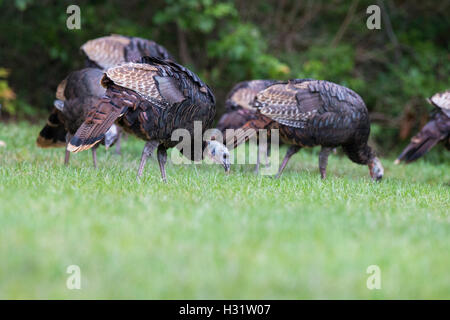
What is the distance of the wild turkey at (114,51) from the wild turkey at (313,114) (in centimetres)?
229

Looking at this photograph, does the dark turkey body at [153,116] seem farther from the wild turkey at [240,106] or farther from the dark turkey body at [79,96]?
the wild turkey at [240,106]


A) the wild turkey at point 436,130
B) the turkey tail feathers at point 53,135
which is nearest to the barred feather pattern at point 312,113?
the wild turkey at point 436,130

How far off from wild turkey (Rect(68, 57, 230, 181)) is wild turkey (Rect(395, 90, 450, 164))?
3.57 metres

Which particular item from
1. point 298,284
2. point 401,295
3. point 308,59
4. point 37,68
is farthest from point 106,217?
point 37,68

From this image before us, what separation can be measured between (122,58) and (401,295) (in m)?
6.77

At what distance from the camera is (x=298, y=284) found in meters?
3.29

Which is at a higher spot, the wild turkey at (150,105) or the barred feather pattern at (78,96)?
the barred feather pattern at (78,96)

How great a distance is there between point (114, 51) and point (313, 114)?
3535 mm

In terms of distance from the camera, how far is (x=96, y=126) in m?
5.70

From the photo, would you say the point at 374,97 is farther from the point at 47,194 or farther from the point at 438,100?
the point at 47,194

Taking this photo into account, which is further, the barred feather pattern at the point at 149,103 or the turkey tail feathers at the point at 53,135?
the turkey tail feathers at the point at 53,135

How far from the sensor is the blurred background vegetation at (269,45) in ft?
43.4

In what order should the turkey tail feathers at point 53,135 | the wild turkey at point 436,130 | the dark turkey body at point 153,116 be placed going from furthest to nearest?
the wild turkey at point 436,130
the turkey tail feathers at point 53,135
the dark turkey body at point 153,116

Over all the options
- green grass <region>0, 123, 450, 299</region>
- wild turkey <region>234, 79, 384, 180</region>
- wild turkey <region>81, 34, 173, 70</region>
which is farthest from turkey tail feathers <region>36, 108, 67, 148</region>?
wild turkey <region>234, 79, 384, 180</region>
